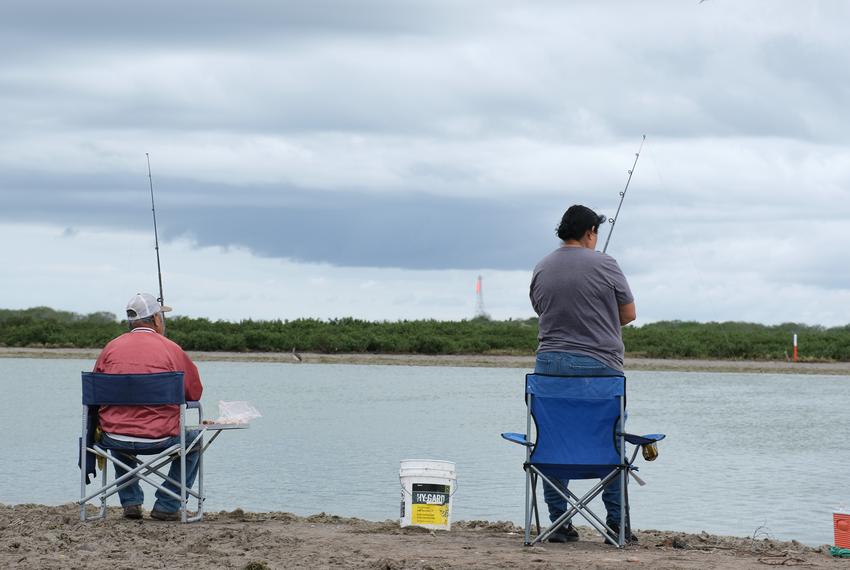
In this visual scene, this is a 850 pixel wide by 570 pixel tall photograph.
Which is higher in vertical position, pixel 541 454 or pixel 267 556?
pixel 541 454

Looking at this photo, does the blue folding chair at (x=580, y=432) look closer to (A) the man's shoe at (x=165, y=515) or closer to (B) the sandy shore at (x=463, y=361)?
(A) the man's shoe at (x=165, y=515)

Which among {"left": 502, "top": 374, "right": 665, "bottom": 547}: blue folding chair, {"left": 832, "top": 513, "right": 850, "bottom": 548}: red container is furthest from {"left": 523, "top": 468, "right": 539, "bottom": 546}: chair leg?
{"left": 832, "top": 513, "right": 850, "bottom": 548}: red container

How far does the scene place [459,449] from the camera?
14016mm

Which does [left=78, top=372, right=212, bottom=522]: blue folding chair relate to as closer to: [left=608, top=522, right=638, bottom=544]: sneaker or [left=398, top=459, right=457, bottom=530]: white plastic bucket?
[left=398, top=459, right=457, bottom=530]: white plastic bucket

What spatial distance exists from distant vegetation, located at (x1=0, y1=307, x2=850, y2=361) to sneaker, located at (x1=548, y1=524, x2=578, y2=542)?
101 ft

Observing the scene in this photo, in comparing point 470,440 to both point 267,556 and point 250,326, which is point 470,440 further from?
point 250,326

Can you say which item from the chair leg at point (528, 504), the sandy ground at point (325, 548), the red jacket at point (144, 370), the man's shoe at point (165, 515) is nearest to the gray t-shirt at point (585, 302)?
the chair leg at point (528, 504)

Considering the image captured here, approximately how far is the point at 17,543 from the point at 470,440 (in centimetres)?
952

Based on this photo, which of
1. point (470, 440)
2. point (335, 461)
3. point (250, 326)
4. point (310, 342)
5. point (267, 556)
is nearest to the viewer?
point (267, 556)

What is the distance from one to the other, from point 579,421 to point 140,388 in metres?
2.29

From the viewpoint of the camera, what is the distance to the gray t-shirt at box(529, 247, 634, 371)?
646cm

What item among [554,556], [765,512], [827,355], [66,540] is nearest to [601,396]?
[554,556]

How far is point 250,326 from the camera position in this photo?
4053 centimetres

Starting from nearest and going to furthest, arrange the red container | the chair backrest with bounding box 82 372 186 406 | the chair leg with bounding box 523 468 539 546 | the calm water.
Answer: the chair leg with bounding box 523 468 539 546 → the red container → the chair backrest with bounding box 82 372 186 406 → the calm water
